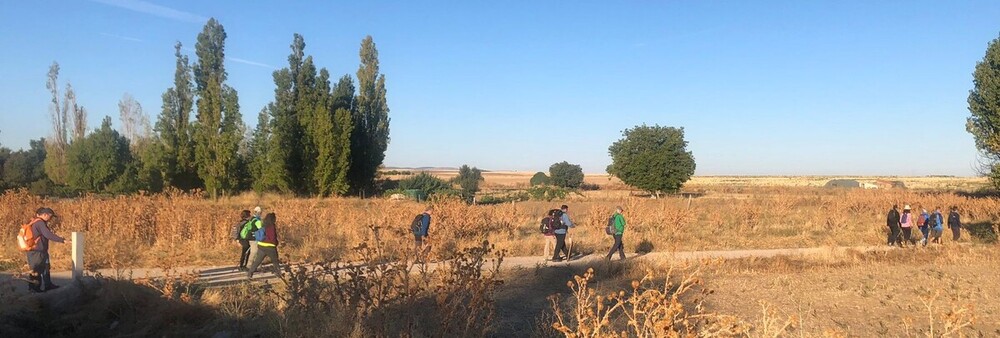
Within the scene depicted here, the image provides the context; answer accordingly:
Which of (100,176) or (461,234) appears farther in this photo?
(100,176)

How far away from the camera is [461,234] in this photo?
22062 mm

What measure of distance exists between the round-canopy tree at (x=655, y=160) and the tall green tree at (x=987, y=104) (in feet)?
69.4

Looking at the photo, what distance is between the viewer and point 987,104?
39.2 metres

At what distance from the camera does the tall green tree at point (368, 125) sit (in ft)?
152

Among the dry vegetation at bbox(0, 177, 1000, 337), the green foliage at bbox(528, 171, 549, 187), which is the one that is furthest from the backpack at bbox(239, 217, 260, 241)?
the green foliage at bbox(528, 171, 549, 187)

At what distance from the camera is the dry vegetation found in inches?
247

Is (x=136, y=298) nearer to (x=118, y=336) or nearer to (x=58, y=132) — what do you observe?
(x=118, y=336)

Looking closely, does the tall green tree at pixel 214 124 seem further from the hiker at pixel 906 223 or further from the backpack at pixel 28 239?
the hiker at pixel 906 223

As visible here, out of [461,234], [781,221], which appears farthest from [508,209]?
[781,221]

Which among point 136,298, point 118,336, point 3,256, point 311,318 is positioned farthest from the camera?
point 3,256

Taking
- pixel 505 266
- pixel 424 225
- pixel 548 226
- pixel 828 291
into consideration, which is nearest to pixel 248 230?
pixel 424 225

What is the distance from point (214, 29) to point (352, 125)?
10.2 metres

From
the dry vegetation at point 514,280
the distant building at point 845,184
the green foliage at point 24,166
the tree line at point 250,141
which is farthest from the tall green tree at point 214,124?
the distant building at point 845,184

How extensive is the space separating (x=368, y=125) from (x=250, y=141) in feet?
30.2
